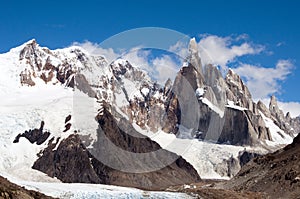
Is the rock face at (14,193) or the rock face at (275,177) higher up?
the rock face at (275,177)

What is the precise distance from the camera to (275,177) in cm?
9131

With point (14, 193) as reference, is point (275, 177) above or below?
above

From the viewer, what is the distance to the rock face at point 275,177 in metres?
84.1

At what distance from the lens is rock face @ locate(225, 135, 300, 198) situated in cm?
8406

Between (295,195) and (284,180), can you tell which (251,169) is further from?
(295,195)

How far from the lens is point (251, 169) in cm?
11481

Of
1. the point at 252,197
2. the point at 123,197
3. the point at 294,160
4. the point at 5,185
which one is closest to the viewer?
the point at 5,185

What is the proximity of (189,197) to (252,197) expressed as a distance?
15.9 meters

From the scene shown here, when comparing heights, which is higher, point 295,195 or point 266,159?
point 266,159

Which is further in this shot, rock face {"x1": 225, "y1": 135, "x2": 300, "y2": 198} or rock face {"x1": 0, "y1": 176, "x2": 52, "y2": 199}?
rock face {"x1": 225, "y1": 135, "x2": 300, "y2": 198}

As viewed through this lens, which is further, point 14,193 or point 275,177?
point 275,177

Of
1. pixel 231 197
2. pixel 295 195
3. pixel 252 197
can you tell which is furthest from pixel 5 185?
pixel 295 195

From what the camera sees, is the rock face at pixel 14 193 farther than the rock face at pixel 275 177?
No

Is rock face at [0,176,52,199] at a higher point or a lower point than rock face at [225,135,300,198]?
lower
